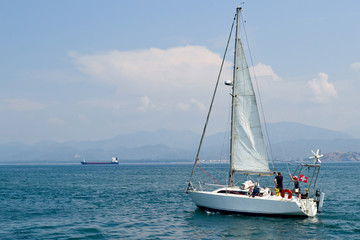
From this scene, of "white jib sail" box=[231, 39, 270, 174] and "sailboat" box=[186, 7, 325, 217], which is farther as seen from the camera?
"white jib sail" box=[231, 39, 270, 174]

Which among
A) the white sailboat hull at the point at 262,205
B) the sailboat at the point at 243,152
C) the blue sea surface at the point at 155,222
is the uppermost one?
the sailboat at the point at 243,152

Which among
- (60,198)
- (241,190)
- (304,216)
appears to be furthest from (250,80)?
(60,198)

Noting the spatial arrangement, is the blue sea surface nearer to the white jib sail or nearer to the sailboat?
the sailboat

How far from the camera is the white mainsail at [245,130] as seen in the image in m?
32.9

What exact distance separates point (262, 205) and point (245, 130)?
6416mm

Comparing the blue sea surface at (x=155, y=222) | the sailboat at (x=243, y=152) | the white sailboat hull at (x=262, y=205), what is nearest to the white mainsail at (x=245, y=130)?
the sailboat at (x=243, y=152)

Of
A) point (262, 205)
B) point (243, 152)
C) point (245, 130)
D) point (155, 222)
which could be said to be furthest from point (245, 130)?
point (155, 222)

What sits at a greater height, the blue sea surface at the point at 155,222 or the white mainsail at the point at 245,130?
the white mainsail at the point at 245,130

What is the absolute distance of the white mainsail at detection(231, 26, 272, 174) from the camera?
32.9m

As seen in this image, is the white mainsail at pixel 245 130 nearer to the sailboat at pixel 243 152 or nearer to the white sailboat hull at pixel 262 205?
the sailboat at pixel 243 152

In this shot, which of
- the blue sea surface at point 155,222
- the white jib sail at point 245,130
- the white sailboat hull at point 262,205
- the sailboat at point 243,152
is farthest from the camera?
the white jib sail at point 245,130

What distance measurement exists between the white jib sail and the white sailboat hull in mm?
2761

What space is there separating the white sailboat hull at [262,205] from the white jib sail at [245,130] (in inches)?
109

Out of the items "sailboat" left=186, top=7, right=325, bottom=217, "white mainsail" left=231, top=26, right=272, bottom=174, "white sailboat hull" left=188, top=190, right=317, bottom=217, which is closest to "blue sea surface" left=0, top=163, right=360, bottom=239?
"white sailboat hull" left=188, top=190, right=317, bottom=217
